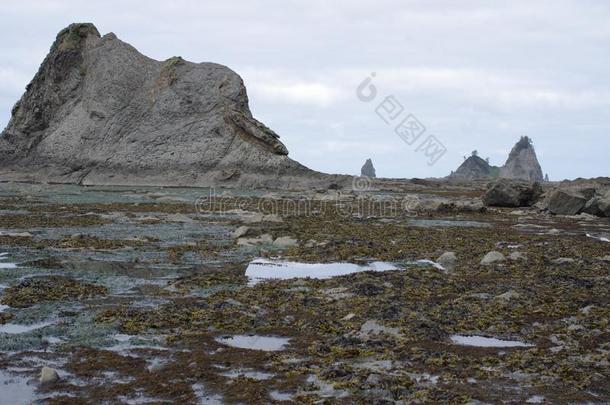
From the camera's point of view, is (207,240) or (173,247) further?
(207,240)

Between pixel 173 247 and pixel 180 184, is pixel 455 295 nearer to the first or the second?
pixel 173 247

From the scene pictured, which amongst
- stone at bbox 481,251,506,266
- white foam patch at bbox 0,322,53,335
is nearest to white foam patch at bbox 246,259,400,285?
stone at bbox 481,251,506,266

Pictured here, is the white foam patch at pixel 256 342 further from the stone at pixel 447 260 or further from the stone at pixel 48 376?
the stone at pixel 447 260

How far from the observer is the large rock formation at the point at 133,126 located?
191 feet

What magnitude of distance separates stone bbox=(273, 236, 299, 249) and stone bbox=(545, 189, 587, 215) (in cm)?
1691

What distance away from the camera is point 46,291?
1144cm

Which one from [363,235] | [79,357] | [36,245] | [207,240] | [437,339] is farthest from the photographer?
[363,235]

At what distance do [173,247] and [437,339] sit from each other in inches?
395

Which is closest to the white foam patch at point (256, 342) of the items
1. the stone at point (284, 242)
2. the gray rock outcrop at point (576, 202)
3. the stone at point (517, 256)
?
the stone at point (517, 256)

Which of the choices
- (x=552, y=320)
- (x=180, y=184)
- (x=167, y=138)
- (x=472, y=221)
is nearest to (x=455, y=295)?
(x=552, y=320)

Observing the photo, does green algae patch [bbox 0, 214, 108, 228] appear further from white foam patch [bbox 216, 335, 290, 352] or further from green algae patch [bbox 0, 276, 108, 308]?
white foam patch [bbox 216, 335, 290, 352]

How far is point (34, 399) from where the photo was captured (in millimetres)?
6484

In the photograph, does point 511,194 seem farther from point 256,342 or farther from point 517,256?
point 256,342

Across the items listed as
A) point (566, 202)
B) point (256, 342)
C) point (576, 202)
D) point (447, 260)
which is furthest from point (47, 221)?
point (576, 202)
